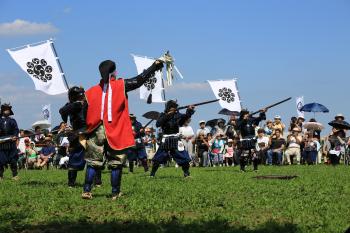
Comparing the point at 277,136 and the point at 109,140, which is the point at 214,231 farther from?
the point at 277,136

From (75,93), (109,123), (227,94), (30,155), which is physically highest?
(227,94)

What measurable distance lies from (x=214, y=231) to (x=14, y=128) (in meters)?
10.3

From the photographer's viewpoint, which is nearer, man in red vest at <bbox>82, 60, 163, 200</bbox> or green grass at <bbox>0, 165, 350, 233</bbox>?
green grass at <bbox>0, 165, 350, 233</bbox>

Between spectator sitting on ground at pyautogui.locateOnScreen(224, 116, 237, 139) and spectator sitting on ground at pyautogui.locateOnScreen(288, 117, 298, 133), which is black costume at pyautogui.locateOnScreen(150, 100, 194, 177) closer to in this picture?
spectator sitting on ground at pyautogui.locateOnScreen(224, 116, 237, 139)

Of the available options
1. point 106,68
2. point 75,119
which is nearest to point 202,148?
point 75,119

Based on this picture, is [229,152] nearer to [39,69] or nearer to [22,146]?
[22,146]

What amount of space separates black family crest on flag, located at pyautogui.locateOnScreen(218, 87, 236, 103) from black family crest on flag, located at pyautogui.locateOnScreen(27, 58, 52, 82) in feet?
34.2

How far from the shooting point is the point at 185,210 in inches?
314

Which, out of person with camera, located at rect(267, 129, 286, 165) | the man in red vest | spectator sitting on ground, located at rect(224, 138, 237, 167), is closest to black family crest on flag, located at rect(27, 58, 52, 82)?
the man in red vest

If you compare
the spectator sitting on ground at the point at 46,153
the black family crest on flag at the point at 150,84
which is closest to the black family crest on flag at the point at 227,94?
the black family crest on flag at the point at 150,84

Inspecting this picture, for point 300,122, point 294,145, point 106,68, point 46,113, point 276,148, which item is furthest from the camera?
point 46,113

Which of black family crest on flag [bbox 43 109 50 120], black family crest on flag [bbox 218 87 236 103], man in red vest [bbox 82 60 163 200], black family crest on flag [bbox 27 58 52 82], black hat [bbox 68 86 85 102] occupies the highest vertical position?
black family crest on flag [bbox 43 109 50 120]

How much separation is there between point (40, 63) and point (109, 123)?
731 cm

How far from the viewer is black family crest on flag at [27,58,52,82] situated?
15.6m
